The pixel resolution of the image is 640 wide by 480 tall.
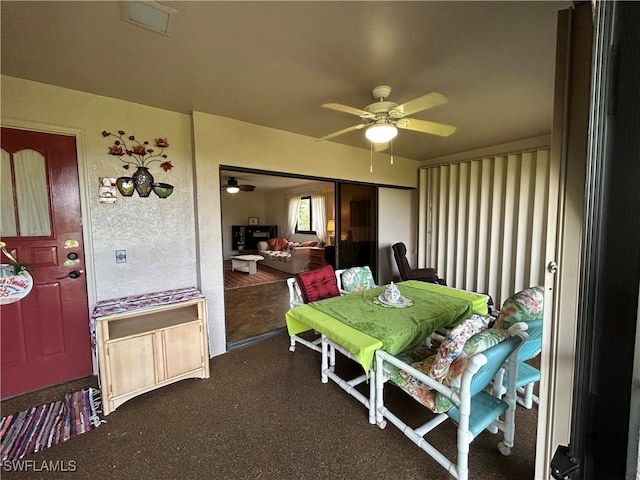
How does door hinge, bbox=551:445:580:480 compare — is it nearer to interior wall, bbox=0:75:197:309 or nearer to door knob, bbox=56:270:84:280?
interior wall, bbox=0:75:197:309

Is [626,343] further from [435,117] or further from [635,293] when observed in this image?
[435,117]

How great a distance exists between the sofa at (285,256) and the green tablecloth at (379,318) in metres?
3.96

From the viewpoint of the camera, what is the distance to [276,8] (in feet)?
4.50

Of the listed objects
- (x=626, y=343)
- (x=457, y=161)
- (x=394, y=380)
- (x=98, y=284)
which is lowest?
(x=394, y=380)

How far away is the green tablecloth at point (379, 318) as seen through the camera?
1.77 metres

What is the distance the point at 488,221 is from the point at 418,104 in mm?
2957

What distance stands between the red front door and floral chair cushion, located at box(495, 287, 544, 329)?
10.9 feet

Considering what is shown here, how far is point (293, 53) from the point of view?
1734 mm

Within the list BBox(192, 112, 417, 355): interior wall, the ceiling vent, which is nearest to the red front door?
BBox(192, 112, 417, 355): interior wall

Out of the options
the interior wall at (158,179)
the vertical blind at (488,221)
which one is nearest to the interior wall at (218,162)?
the interior wall at (158,179)

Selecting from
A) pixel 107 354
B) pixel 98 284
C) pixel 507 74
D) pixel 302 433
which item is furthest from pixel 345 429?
pixel 507 74

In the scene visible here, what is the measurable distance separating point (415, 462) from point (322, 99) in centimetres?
270

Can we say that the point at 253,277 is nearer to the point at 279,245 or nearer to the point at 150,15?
the point at 279,245

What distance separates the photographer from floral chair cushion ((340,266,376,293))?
10.0ft
